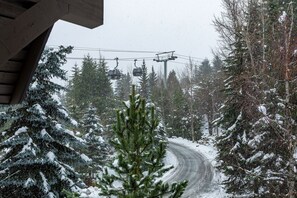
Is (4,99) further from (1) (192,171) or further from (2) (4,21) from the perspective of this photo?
(1) (192,171)

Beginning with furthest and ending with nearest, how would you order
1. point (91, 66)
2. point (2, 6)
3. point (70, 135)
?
1. point (91, 66)
2. point (70, 135)
3. point (2, 6)

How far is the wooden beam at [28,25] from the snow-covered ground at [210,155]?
2008cm

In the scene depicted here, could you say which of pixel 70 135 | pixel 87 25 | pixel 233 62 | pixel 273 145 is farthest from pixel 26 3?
pixel 233 62

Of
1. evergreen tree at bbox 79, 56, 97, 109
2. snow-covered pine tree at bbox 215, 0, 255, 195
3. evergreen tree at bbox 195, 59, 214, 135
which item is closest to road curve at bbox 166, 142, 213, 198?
snow-covered pine tree at bbox 215, 0, 255, 195

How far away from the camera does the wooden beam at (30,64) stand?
7.80 feet

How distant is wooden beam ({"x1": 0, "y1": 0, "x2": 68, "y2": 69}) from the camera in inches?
75.4

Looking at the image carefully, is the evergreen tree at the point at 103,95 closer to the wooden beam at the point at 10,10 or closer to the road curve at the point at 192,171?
the road curve at the point at 192,171

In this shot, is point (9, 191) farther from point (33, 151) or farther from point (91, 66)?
point (91, 66)

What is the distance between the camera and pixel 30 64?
94.7 inches

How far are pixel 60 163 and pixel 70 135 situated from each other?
1.02 metres

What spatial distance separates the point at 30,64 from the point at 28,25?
0.44 meters

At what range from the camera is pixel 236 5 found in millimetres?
20469

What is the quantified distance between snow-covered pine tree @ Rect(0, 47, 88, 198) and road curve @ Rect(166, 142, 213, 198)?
1455cm

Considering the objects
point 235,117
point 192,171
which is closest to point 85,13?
point 235,117
